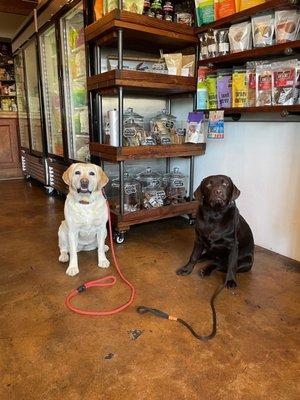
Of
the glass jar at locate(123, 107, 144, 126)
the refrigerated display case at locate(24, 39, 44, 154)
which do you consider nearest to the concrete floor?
the glass jar at locate(123, 107, 144, 126)

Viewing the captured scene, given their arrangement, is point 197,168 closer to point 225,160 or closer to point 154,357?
point 225,160

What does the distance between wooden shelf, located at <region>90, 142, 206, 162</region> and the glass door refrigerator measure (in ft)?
6.15

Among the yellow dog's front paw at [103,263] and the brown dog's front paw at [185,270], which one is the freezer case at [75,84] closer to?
the yellow dog's front paw at [103,263]

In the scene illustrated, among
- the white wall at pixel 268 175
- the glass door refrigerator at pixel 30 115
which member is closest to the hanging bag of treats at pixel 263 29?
the white wall at pixel 268 175

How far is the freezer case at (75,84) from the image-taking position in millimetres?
2875

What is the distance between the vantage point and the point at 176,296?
169cm

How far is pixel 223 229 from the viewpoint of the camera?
5.74 ft

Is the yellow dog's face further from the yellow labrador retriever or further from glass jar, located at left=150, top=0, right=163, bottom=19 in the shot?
glass jar, located at left=150, top=0, right=163, bottom=19

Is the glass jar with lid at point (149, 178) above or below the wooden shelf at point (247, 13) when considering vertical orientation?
below

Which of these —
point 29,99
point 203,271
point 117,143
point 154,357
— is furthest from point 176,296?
point 29,99

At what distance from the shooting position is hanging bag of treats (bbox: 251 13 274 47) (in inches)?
73.6

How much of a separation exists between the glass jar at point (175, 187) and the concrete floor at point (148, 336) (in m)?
0.63

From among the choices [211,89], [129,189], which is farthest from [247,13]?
[129,189]

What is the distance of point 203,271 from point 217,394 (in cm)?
87
